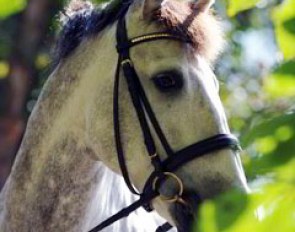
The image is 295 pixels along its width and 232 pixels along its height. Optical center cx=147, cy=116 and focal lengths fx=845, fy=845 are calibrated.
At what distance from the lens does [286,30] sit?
681mm

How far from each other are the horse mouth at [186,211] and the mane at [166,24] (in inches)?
17.5

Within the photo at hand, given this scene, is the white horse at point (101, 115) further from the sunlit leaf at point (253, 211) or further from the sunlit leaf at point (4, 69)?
the sunlit leaf at point (4, 69)

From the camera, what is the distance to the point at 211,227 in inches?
23.5

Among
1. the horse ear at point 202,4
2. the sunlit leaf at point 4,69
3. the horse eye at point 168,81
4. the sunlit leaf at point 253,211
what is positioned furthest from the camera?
the sunlit leaf at point 4,69

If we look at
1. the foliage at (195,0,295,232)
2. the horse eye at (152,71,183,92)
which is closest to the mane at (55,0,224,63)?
the horse eye at (152,71,183,92)

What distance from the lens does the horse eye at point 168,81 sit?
2.39 metres

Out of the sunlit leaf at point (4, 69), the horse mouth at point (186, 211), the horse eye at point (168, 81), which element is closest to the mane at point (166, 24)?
the horse eye at point (168, 81)

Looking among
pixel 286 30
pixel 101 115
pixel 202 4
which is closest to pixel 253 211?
pixel 286 30

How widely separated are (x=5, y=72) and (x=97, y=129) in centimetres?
422

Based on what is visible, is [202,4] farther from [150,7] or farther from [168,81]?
[168,81]

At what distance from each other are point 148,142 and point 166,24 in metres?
0.38

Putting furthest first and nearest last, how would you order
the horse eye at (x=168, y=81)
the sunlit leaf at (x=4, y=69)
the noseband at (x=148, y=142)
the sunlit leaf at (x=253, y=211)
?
the sunlit leaf at (x=4, y=69) < the horse eye at (x=168, y=81) < the noseband at (x=148, y=142) < the sunlit leaf at (x=253, y=211)

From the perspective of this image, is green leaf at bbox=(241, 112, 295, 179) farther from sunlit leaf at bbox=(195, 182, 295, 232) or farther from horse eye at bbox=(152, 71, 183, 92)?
horse eye at bbox=(152, 71, 183, 92)

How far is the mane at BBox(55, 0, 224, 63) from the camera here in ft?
8.15
